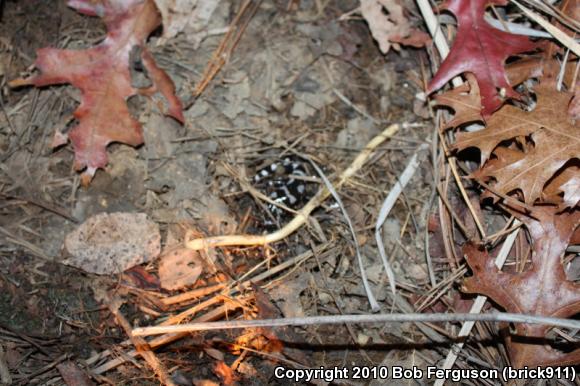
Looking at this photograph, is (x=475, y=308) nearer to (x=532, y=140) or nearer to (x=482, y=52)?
(x=532, y=140)

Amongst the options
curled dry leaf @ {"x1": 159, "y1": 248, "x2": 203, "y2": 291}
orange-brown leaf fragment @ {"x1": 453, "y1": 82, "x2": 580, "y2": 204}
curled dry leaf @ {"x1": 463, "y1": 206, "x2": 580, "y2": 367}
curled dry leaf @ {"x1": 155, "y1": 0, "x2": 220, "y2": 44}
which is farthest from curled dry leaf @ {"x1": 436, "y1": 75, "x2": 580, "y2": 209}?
curled dry leaf @ {"x1": 155, "y1": 0, "x2": 220, "y2": 44}

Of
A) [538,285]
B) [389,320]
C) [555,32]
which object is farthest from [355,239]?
[555,32]

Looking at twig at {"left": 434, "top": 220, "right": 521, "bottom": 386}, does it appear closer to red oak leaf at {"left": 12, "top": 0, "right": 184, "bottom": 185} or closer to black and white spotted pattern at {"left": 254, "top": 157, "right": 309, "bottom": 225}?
black and white spotted pattern at {"left": 254, "top": 157, "right": 309, "bottom": 225}

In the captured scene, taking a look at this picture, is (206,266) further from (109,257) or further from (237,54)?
(237,54)

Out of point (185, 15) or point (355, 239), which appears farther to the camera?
point (185, 15)

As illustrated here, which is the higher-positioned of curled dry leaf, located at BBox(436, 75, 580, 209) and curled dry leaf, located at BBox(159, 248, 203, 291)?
curled dry leaf, located at BBox(436, 75, 580, 209)

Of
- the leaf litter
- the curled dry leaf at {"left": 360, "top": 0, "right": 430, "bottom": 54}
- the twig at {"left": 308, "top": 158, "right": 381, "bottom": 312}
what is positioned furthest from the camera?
the curled dry leaf at {"left": 360, "top": 0, "right": 430, "bottom": 54}

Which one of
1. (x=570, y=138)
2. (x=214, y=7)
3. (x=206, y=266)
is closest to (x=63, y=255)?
(x=206, y=266)
